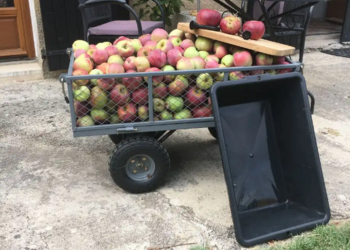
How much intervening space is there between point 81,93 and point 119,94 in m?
0.22

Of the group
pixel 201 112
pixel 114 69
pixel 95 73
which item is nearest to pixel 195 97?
pixel 201 112

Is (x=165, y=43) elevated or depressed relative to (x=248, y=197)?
elevated

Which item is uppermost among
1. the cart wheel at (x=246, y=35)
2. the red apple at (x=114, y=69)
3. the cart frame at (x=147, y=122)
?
the cart wheel at (x=246, y=35)

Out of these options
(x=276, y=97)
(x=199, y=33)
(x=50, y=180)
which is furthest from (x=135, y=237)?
(x=199, y=33)

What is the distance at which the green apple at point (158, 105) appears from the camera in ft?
8.11

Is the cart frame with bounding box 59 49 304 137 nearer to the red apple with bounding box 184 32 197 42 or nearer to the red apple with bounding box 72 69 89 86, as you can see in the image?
the red apple with bounding box 72 69 89 86

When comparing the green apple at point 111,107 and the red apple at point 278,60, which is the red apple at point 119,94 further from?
the red apple at point 278,60

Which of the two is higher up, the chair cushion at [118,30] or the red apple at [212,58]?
the red apple at [212,58]

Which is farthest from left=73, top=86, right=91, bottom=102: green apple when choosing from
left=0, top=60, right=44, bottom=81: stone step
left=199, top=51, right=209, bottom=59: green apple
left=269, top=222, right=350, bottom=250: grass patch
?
left=0, top=60, right=44, bottom=81: stone step

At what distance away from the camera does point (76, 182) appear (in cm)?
280

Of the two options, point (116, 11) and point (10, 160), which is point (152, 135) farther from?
point (116, 11)

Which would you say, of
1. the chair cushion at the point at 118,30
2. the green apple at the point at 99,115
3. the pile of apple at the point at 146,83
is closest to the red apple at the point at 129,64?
the pile of apple at the point at 146,83

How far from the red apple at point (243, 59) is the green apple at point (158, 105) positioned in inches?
20.8

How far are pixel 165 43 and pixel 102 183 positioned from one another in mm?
1059
